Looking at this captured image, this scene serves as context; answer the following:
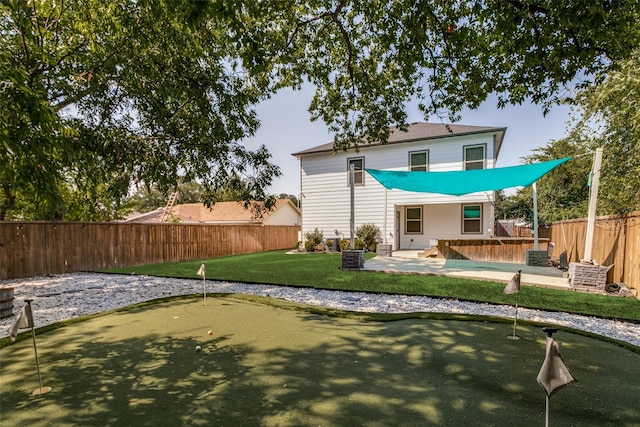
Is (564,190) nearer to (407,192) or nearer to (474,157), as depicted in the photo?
(474,157)

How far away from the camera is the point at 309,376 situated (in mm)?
2814

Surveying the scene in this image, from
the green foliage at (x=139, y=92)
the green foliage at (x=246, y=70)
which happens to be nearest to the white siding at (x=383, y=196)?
the green foliage at (x=246, y=70)

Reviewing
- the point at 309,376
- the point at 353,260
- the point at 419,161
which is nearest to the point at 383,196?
the point at 419,161

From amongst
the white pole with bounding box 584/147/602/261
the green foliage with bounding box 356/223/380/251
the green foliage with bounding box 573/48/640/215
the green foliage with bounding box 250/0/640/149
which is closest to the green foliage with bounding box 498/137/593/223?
the green foliage with bounding box 356/223/380/251

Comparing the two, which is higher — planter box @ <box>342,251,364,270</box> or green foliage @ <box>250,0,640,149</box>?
green foliage @ <box>250,0,640,149</box>

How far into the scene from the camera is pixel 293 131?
13750mm

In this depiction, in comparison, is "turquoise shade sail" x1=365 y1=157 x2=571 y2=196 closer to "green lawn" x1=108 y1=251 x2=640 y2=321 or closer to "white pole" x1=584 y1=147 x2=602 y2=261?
"white pole" x1=584 y1=147 x2=602 y2=261

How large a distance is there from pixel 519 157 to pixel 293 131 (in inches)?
928

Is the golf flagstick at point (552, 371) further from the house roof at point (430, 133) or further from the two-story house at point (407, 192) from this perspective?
the house roof at point (430, 133)

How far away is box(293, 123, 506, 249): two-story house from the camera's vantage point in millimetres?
14133

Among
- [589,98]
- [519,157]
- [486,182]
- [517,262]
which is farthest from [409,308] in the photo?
[519,157]

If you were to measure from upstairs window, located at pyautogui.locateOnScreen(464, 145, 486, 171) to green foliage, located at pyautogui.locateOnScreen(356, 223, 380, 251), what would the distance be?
16.5 ft

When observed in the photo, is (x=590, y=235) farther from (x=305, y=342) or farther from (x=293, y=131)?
(x=293, y=131)

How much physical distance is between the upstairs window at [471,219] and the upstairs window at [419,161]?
8.64 feet
